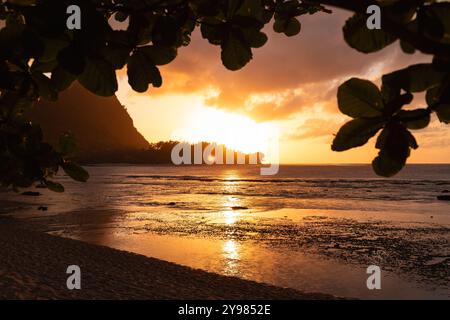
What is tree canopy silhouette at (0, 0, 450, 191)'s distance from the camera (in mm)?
807

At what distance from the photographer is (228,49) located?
115 cm

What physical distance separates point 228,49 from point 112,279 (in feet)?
38.1

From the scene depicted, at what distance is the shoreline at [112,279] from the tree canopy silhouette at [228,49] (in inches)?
378

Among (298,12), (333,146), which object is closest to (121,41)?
(333,146)

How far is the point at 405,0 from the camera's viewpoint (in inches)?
31.4

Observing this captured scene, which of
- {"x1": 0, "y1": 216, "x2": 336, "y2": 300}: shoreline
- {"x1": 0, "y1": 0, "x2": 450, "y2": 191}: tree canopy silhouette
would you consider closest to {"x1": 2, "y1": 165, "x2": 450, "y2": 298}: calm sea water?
Answer: {"x1": 0, "y1": 216, "x2": 336, "y2": 300}: shoreline

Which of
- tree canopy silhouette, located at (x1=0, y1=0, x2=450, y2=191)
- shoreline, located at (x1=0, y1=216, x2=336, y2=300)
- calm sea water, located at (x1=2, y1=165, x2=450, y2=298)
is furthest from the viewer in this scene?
calm sea water, located at (x1=2, y1=165, x2=450, y2=298)

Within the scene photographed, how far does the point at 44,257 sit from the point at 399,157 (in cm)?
1490

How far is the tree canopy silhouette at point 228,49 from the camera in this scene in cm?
81

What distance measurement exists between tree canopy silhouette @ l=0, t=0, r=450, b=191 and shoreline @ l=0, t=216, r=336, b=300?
9603 millimetres

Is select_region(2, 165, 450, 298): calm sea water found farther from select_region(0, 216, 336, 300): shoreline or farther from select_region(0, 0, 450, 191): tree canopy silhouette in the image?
select_region(0, 0, 450, 191): tree canopy silhouette
